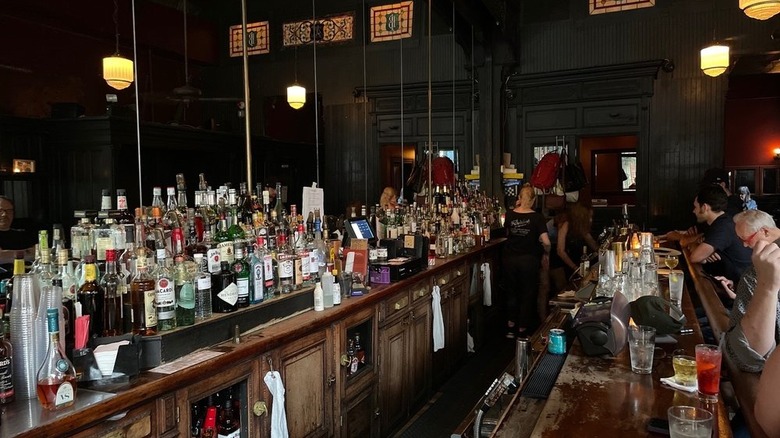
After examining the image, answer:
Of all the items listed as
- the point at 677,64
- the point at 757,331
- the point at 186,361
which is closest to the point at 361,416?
the point at 186,361

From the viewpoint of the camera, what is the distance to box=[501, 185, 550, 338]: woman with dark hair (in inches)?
233

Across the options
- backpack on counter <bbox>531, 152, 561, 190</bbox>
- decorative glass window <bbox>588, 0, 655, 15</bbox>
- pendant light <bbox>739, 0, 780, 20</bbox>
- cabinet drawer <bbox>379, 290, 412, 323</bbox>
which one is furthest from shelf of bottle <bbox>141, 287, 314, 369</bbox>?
decorative glass window <bbox>588, 0, 655, 15</bbox>

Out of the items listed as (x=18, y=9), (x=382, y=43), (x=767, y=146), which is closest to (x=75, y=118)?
(x=18, y=9)

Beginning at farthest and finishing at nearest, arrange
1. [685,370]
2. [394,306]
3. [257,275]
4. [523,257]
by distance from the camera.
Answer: [523,257] < [394,306] < [257,275] < [685,370]

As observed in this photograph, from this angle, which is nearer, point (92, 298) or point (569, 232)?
point (92, 298)

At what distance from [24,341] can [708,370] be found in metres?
2.13

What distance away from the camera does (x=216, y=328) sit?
2.26 metres

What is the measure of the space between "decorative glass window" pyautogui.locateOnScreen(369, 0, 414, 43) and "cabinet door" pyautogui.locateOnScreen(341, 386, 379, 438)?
789 cm

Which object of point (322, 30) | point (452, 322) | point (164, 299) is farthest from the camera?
point (322, 30)

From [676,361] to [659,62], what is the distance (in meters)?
7.45

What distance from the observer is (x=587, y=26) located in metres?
8.72

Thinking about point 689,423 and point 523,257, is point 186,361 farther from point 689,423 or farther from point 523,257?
point 523,257

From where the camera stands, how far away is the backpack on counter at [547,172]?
8375 millimetres

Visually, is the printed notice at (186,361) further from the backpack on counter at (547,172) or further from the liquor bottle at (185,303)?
the backpack on counter at (547,172)
